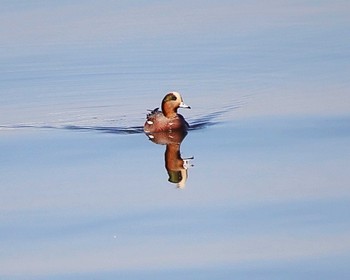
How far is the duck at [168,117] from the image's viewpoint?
20.0m

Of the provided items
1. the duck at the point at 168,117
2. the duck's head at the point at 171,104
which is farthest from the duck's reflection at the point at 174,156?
the duck's head at the point at 171,104

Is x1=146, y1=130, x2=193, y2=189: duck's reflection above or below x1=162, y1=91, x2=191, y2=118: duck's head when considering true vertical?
below

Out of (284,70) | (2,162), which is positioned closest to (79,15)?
(284,70)

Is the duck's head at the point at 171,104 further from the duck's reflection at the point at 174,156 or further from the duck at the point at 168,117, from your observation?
the duck's reflection at the point at 174,156

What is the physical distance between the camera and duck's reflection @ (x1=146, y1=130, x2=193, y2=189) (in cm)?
1650

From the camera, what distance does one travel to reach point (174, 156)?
18.1 meters

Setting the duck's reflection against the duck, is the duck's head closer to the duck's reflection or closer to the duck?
Result: the duck

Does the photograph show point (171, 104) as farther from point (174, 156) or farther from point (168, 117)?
point (174, 156)

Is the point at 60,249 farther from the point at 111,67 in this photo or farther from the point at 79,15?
the point at 79,15

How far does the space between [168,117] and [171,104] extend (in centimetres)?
20

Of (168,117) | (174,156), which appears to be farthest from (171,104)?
(174,156)

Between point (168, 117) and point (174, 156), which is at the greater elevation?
point (168, 117)

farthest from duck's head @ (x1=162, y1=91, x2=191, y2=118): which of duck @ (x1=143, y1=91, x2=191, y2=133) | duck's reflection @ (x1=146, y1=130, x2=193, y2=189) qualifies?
duck's reflection @ (x1=146, y1=130, x2=193, y2=189)

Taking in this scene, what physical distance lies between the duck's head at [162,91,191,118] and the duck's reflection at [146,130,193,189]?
1.02 feet
